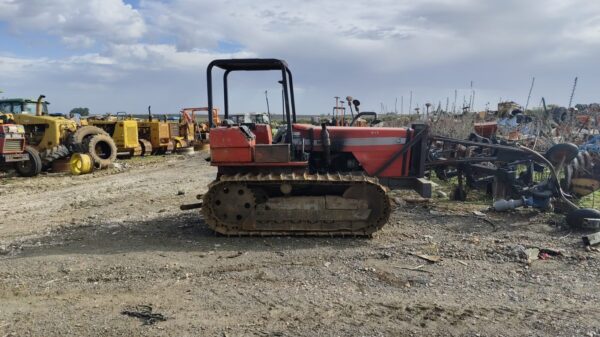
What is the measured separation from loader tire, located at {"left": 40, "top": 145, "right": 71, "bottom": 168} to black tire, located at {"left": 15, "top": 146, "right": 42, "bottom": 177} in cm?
45

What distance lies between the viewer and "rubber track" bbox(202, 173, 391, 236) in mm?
6375

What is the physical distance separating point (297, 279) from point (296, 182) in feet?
5.64

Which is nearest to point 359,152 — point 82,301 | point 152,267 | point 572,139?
point 152,267

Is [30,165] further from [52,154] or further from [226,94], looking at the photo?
[226,94]

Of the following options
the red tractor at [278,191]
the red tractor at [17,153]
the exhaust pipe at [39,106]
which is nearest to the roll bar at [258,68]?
the red tractor at [278,191]

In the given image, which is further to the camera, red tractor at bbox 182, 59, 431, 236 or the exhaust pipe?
the exhaust pipe

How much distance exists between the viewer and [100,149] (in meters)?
17.4

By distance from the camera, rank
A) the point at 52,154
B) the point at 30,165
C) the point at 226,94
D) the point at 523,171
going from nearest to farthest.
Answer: the point at 226,94
the point at 523,171
the point at 30,165
the point at 52,154

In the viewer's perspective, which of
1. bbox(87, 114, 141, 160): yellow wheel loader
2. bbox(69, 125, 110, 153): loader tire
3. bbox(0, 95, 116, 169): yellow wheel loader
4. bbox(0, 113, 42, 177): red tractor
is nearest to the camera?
bbox(0, 113, 42, 177): red tractor

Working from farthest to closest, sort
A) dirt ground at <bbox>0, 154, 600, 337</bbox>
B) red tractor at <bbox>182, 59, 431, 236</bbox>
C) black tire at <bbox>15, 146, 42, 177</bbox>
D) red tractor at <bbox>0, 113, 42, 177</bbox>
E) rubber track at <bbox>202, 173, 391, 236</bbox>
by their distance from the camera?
black tire at <bbox>15, 146, 42, 177</bbox> < red tractor at <bbox>0, 113, 42, 177</bbox> < red tractor at <bbox>182, 59, 431, 236</bbox> < rubber track at <bbox>202, 173, 391, 236</bbox> < dirt ground at <bbox>0, 154, 600, 337</bbox>

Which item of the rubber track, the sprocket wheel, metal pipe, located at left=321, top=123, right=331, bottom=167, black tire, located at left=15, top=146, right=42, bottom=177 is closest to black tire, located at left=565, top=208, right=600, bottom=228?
the rubber track

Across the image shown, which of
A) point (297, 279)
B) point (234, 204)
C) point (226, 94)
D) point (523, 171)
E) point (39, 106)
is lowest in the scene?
point (297, 279)

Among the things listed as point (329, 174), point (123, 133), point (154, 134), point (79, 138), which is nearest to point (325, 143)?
point (329, 174)

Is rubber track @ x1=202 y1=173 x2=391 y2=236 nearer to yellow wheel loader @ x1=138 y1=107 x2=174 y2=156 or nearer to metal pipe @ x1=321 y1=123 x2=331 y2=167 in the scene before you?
metal pipe @ x1=321 y1=123 x2=331 y2=167
